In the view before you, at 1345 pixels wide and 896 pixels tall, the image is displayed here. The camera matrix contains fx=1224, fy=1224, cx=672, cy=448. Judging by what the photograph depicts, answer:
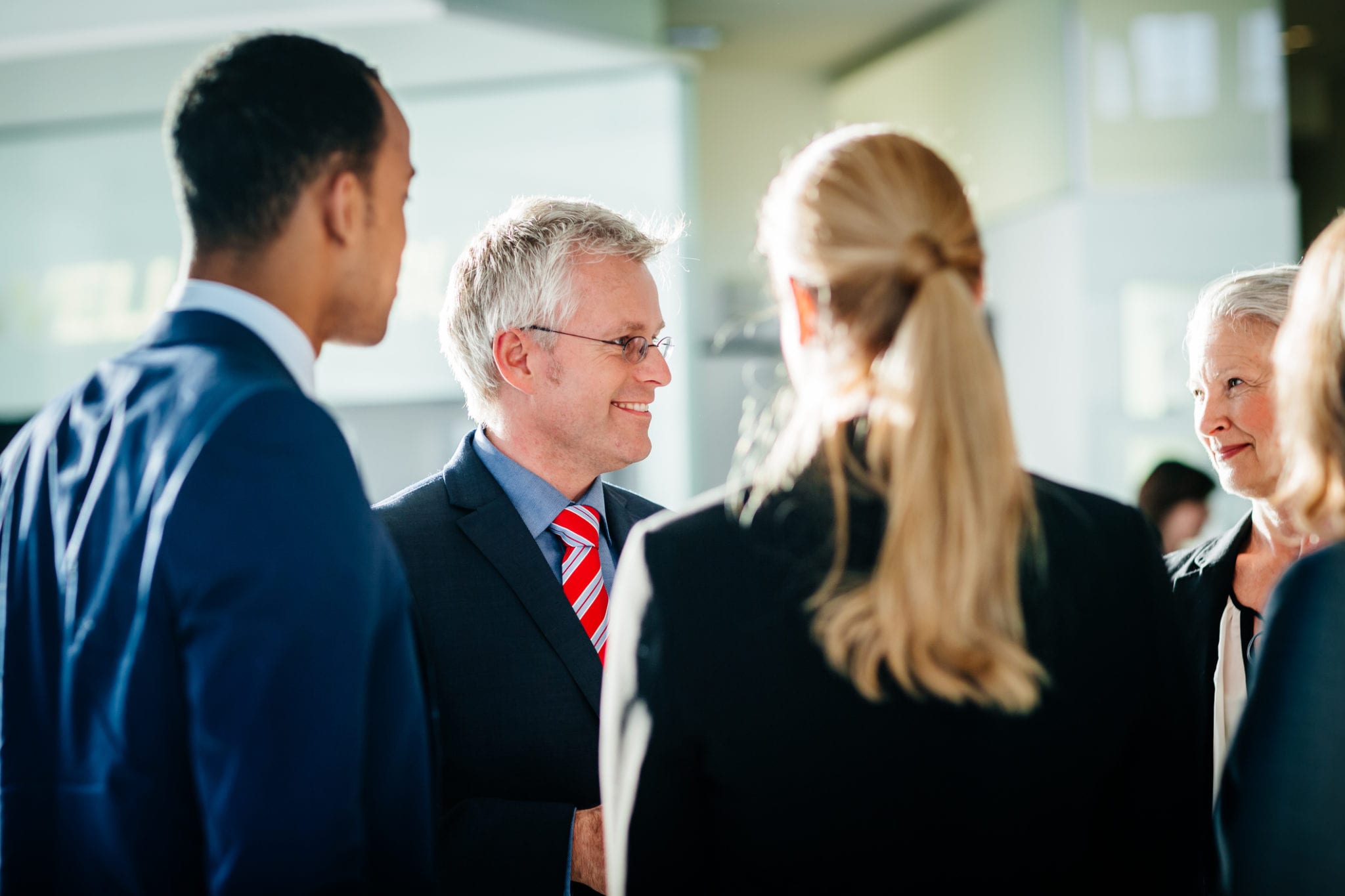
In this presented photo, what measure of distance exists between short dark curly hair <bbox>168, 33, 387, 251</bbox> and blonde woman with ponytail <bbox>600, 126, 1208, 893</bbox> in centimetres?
47

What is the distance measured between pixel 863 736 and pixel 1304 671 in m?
0.38

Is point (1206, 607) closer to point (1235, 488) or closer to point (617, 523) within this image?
point (1235, 488)

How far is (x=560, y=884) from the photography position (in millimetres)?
1604

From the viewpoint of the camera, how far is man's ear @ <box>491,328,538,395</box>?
197 cm

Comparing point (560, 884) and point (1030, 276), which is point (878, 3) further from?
point (560, 884)

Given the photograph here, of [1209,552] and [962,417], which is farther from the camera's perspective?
[1209,552]

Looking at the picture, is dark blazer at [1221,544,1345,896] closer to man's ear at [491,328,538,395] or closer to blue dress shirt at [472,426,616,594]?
blue dress shirt at [472,426,616,594]

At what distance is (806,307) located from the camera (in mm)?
1105

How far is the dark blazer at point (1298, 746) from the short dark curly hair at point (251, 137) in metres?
0.97

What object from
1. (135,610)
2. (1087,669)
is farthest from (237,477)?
(1087,669)

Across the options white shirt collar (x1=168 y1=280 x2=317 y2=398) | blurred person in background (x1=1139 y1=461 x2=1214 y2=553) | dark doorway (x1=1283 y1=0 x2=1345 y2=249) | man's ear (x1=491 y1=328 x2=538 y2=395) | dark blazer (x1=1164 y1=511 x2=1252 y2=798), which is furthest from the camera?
dark doorway (x1=1283 y1=0 x2=1345 y2=249)

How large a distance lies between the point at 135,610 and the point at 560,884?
0.77 meters

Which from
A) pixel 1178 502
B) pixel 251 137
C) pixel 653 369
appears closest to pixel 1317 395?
pixel 251 137

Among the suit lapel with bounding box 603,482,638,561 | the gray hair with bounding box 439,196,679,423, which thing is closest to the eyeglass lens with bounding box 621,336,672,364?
the gray hair with bounding box 439,196,679,423
